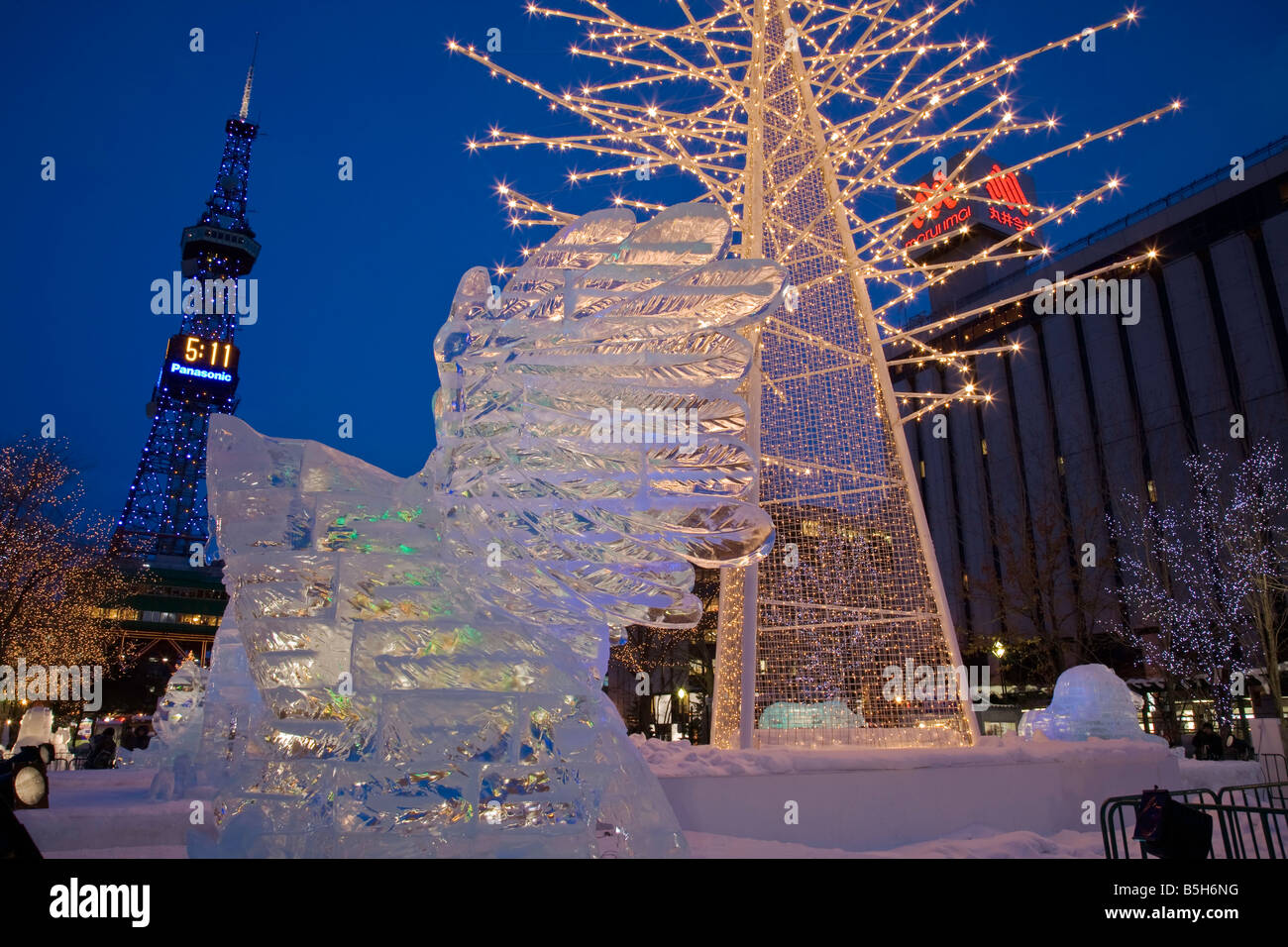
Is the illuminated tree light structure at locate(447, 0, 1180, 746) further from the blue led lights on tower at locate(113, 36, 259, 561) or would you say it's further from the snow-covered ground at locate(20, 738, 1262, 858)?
the blue led lights on tower at locate(113, 36, 259, 561)

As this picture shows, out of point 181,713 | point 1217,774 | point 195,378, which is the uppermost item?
point 195,378

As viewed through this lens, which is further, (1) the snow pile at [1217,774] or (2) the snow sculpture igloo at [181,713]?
(2) the snow sculpture igloo at [181,713]

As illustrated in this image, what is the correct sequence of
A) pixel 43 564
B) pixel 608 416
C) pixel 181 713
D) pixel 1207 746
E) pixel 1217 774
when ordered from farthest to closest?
pixel 43 564
pixel 1207 746
pixel 181 713
pixel 1217 774
pixel 608 416

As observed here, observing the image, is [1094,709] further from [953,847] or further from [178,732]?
[178,732]

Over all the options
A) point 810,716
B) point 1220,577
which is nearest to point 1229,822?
point 810,716

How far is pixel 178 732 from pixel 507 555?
8998 millimetres

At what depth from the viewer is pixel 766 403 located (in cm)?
689

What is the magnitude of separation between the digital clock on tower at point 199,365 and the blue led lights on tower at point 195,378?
0.06 m

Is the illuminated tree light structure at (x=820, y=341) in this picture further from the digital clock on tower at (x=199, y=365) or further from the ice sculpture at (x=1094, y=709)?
the digital clock on tower at (x=199, y=365)

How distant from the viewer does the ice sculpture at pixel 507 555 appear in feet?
9.11

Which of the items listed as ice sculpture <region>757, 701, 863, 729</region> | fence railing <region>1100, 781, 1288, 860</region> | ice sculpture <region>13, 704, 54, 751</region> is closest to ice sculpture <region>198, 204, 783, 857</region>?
fence railing <region>1100, 781, 1288, 860</region>

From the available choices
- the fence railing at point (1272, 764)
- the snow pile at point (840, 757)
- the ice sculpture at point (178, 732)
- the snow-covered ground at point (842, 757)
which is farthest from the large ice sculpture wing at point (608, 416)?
Result: the fence railing at point (1272, 764)

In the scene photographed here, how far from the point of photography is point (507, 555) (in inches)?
119
